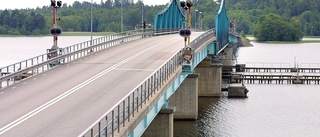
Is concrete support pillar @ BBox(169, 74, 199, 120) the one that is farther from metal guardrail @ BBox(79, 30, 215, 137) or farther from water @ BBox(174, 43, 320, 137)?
metal guardrail @ BBox(79, 30, 215, 137)

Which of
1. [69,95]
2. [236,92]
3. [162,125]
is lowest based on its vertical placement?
[236,92]

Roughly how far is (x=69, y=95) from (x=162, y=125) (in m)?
9.12

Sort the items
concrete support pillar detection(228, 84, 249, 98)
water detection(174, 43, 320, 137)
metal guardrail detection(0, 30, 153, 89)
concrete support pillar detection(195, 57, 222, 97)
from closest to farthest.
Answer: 1. metal guardrail detection(0, 30, 153, 89)
2. water detection(174, 43, 320, 137)
3. concrete support pillar detection(228, 84, 249, 98)
4. concrete support pillar detection(195, 57, 222, 97)

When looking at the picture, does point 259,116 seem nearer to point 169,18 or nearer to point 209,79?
point 209,79

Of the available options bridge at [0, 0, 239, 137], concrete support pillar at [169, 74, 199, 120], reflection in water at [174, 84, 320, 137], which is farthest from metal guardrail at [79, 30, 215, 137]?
concrete support pillar at [169, 74, 199, 120]

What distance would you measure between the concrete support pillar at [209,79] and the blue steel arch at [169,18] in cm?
1450

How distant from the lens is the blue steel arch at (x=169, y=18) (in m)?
98.6

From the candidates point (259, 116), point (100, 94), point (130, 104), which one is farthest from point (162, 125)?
point (259, 116)

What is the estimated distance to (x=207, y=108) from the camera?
71250 millimetres

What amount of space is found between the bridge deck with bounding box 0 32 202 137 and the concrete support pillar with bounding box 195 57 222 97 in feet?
94.6

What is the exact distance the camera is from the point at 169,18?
348 feet

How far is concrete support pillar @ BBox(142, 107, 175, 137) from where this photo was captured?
42156 mm

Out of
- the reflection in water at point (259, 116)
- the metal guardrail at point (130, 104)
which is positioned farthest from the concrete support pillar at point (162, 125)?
the reflection in water at point (259, 116)

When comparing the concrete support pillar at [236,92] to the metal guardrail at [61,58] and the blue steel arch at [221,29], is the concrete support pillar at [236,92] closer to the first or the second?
the blue steel arch at [221,29]
